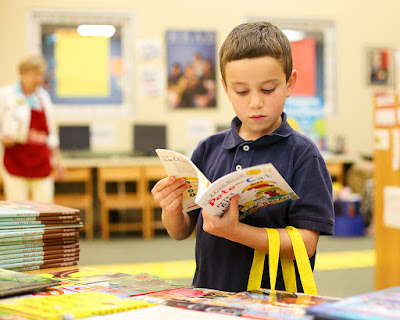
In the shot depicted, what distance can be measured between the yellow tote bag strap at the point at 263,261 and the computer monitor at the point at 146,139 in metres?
5.53

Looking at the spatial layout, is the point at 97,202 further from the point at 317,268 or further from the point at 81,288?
the point at 81,288

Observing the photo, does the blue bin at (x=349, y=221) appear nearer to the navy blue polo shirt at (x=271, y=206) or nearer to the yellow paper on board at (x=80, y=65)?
the yellow paper on board at (x=80, y=65)

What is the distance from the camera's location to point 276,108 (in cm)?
122

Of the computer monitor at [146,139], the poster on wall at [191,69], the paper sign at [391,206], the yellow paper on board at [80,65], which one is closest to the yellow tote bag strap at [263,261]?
the paper sign at [391,206]

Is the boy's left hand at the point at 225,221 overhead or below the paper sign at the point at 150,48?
below

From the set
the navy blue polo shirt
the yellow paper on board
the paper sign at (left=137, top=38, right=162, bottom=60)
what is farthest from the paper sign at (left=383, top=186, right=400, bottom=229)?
the yellow paper on board

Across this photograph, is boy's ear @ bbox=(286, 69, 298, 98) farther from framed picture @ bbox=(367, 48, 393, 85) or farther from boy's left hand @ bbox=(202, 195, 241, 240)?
framed picture @ bbox=(367, 48, 393, 85)

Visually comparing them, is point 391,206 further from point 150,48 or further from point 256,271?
point 150,48

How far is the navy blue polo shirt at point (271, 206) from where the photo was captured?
4.01 ft

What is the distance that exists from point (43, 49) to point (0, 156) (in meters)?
1.42

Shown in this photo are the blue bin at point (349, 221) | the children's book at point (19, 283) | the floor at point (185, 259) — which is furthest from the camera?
the blue bin at point (349, 221)

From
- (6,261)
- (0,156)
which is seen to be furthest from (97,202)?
(6,261)

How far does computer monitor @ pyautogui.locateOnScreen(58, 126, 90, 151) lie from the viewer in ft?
21.6

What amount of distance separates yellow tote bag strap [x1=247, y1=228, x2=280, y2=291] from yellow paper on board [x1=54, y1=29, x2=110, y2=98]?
593cm
